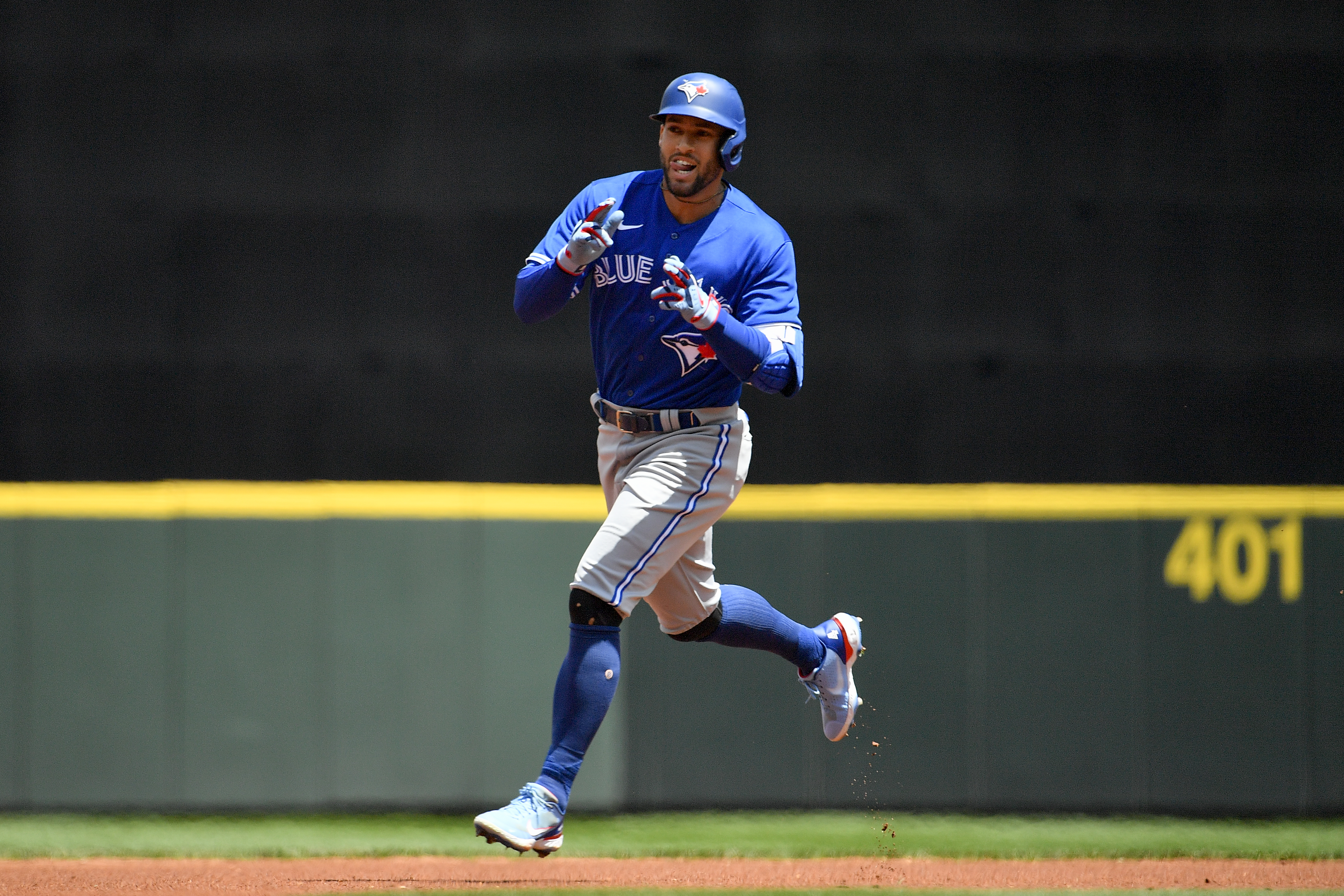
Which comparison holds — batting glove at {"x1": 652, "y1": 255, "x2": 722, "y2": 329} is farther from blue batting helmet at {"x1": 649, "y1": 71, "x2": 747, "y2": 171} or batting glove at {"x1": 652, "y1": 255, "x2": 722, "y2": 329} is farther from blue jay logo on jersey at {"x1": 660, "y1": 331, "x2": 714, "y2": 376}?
blue batting helmet at {"x1": 649, "y1": 71, "x2": 747, "y2": 171}

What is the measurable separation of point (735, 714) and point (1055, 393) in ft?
5.08

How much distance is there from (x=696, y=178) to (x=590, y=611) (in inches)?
42.1

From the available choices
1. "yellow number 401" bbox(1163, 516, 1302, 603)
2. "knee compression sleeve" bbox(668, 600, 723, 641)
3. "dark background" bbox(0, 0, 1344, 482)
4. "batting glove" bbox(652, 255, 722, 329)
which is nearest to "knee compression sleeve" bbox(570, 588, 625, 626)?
"knee compression sleeve" bbox(668, 600, 723, 641)

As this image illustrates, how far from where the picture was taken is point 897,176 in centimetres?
486

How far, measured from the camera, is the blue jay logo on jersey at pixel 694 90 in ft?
10.9

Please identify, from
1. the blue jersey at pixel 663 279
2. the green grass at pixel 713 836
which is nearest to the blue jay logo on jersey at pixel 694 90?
the blue jersey at pixel 663 279

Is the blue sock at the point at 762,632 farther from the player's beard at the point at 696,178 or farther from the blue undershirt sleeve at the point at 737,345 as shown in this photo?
the player's beard at the point at 696,178

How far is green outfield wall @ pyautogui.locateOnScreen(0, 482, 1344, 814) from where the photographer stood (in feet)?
15.5

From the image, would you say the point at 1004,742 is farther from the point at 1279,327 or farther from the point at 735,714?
the point at 1279,327

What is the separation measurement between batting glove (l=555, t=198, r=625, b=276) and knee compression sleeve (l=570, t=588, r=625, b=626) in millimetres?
759

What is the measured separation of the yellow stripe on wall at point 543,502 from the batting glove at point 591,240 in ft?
5.34

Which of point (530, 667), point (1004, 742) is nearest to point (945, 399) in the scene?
point (1004, 742)

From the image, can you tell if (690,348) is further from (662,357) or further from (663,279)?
(663,279)

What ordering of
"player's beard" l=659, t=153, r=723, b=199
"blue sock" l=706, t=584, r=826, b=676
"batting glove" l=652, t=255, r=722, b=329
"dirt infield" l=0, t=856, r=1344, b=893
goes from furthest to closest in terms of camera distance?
1. "dirt infield" l=0, t=856, r=1344, b=893
2. "blue sock" l=706, t=584, r=826, b=676
3. "player's beard" l=659, t=153, r=723, b=199
4. "batting glove" l=652, t=255, r=722, b=329
